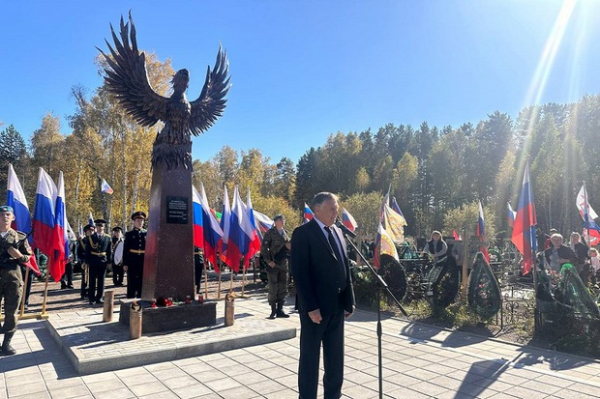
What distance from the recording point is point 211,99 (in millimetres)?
8094

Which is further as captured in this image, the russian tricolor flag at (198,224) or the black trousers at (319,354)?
the russian tricolor flag at (198,224)

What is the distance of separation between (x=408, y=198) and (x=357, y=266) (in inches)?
1773

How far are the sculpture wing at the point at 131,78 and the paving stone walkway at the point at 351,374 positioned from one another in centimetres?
411

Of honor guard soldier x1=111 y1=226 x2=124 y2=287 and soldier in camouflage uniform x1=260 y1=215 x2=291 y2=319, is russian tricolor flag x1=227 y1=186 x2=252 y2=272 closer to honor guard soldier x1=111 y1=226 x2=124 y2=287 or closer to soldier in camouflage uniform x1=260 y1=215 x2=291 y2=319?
soldier in camouflage uniform x1=260 y1=215 x2=291 y2=319

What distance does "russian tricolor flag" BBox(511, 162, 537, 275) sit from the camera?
7.68 meters

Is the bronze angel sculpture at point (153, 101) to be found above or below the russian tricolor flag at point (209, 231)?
above

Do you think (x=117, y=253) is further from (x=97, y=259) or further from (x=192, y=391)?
(x=192, y=391)

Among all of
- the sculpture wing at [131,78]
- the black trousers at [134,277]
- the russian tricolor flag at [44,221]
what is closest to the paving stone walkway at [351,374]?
the russian tricolor flag at [44,221]

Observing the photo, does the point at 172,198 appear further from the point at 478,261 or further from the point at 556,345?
the point at 556,345

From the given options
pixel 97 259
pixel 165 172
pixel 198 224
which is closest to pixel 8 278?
pixel 165 172

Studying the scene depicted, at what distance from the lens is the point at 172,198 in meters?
7.04

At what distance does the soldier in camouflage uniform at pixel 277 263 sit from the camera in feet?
27.8

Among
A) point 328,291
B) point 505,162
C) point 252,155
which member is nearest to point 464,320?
point 328,291

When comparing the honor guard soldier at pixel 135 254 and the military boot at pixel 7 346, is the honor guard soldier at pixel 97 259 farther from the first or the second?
the military boot at pixel 7 346
